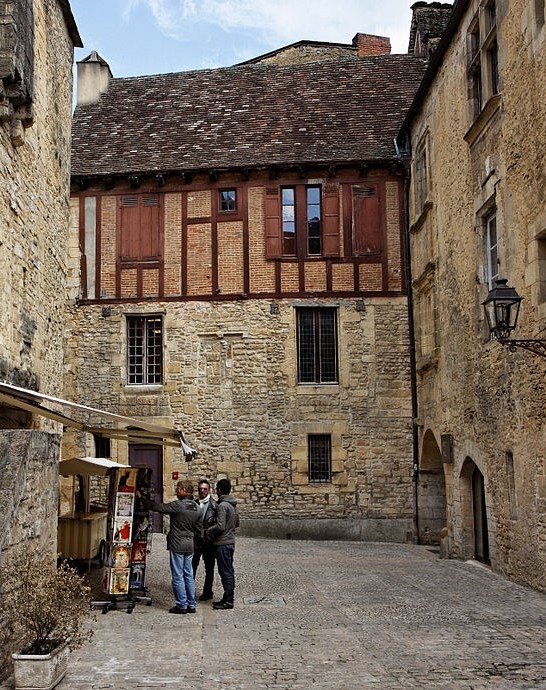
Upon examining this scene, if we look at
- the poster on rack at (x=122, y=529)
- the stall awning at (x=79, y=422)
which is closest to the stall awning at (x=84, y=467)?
the stall awning at (x=79, y=422)

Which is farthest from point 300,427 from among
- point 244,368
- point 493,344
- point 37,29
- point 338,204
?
point 37,29

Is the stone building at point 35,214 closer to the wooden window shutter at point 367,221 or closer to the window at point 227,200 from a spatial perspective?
the window at point 227,200

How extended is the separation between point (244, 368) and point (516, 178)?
26.9 feet

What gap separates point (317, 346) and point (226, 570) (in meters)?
8.95

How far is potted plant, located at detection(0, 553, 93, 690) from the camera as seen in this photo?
16.8 feet

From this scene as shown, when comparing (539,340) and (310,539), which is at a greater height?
(539,340)

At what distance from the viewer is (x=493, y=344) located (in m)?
10.7

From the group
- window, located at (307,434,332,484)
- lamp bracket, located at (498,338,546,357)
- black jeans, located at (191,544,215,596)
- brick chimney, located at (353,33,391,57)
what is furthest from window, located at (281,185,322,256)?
black jeans, located at (191,544,215,596)

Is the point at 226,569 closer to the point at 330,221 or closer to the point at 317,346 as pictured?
the point at 317,346

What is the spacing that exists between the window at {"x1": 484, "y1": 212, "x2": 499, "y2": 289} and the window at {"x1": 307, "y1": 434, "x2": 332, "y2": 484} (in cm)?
638

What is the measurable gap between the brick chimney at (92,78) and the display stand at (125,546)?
13952 mm

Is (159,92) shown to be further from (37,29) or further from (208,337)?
(37,29)

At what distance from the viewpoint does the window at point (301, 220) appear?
56.2ft

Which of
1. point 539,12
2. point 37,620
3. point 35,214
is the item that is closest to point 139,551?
point 37,620
